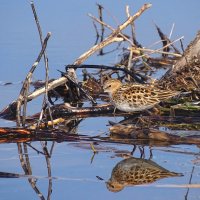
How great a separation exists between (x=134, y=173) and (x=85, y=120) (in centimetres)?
229

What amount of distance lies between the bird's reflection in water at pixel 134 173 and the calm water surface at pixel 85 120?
0.06 metres

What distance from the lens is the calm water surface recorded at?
A: 5.71 m

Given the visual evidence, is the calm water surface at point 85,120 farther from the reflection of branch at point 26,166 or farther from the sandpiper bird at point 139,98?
the sandpiper bird at point 139,98

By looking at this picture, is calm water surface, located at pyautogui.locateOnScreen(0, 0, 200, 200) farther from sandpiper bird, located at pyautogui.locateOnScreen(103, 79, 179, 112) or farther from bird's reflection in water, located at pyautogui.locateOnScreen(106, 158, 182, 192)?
sandpiper bird, located at pyautogui.locateOnScreen(103, 79, 179, 112)

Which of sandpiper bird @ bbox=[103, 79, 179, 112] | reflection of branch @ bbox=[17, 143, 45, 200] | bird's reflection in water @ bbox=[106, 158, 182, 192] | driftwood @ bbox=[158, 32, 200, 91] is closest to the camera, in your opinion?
reflection of branch @ bbox=[17, 143, 45, 200]

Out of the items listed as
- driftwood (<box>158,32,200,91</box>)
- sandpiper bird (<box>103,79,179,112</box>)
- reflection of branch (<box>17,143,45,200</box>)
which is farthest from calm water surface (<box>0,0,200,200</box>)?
driftwood (<box>158,32,200,91</box>)

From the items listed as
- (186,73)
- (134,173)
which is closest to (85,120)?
(186,73)

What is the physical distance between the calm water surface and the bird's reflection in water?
0.06 meters

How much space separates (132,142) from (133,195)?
1.54m

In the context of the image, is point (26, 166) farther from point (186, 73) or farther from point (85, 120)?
point (186, 73)

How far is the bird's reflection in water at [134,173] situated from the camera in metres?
5.85

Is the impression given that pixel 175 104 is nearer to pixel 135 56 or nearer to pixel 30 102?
pixel 30 102

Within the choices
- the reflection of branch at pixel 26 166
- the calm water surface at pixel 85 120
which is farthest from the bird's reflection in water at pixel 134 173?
the reflection of branch at pixel 26 166

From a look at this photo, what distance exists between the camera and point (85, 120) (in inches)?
329
